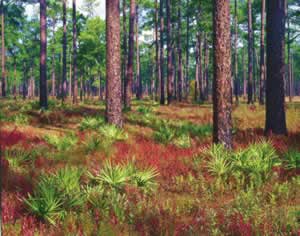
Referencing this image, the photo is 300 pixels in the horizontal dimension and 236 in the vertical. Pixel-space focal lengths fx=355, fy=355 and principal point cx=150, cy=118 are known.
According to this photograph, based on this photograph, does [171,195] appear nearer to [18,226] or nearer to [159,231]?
[159,231]

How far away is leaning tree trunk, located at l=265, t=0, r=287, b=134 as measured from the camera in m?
12.8

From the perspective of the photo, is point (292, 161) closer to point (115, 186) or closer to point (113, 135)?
point (115, 186)

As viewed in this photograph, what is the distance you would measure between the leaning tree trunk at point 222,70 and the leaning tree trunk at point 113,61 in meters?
5.53

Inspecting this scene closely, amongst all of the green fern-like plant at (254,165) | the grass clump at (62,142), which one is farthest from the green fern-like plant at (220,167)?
the grass clump at (62,142)

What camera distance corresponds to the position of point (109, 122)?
14.4 m

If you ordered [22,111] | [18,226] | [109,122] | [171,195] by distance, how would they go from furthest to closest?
1. [22,111]
2. [109,122]
3. [171,195]
4. [18,226]

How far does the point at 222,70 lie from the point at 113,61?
5863 millimetres

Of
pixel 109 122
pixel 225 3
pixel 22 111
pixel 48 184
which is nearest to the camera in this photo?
pixel 48 184

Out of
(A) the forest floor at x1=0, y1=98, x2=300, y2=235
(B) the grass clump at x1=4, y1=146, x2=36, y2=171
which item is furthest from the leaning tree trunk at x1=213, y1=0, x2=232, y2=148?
(B) the grass clump at x1=4, y1=146, x2=36, y2=171

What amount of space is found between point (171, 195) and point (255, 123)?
37.1 feet

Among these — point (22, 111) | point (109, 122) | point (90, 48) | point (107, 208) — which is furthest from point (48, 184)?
point (90, 48)

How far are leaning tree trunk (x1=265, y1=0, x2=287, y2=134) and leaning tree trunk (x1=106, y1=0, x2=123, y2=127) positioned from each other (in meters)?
5.76

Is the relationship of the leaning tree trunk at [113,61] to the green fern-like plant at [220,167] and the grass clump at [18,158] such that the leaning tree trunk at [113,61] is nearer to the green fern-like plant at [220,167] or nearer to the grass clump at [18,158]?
the grass clump at [18,158]

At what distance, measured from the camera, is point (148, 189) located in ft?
22.3
